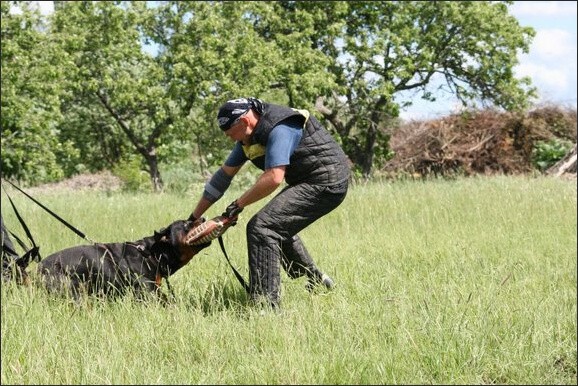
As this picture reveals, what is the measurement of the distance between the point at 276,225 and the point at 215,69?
16845 mm

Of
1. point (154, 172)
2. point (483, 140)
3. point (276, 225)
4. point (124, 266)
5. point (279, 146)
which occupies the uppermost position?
point (279, 146)

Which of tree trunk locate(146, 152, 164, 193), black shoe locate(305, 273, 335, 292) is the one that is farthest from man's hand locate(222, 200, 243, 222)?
tree trunk locate(146, 152, 164, 193)

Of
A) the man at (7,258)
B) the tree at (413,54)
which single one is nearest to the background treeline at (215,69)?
the tree at (413,54)

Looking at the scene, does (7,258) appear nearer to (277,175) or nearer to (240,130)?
(240,130)

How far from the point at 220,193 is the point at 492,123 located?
64.2ft

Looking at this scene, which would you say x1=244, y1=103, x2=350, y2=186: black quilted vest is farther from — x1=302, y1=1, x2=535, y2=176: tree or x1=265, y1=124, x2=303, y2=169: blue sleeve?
x1=302, y1=1, x2=535, y2=176: tree

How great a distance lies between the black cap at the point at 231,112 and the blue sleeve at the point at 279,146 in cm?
25

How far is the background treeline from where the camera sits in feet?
64.6

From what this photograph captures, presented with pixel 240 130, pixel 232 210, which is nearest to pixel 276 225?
pixel 232 210

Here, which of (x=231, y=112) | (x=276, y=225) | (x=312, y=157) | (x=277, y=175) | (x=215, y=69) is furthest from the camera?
(x=215, y=69)

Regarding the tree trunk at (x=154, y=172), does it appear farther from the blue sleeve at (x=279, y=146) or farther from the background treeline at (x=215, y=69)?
the blue sleeve at (x=279, y=146)

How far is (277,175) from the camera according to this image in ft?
16.7

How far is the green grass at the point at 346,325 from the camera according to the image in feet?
12.8

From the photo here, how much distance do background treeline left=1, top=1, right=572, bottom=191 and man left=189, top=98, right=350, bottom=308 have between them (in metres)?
14.6
